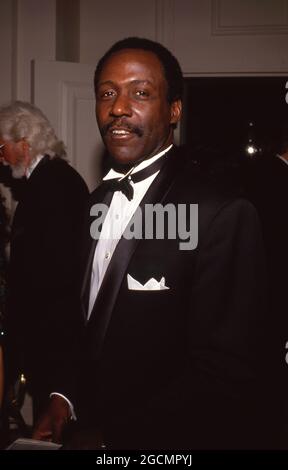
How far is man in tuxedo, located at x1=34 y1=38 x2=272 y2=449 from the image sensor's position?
1150 mm

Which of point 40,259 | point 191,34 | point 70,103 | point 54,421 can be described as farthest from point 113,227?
point 191,34

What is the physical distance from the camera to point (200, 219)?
3.98 feet

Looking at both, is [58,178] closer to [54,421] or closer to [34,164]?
[34,164]

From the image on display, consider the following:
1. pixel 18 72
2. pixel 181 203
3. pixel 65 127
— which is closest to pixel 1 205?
pixel 181 203

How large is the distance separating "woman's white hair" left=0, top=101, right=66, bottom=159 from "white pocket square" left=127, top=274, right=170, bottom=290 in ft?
5.24

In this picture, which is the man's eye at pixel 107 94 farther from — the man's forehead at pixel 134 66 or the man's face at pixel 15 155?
the man's face at pixel 15 155

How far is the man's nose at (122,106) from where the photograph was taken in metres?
1.36

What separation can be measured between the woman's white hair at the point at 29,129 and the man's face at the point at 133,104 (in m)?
1.37

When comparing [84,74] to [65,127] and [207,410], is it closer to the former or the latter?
[65,127]

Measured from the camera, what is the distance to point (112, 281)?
132cm

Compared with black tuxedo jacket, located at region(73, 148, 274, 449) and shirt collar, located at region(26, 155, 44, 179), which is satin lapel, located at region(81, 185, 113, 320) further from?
shirt collar, located at region(26, 155, 44, 179)

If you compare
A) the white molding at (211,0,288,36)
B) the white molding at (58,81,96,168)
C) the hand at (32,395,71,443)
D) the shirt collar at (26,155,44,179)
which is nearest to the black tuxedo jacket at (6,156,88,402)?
the shirt collar at (26,155,44,179)

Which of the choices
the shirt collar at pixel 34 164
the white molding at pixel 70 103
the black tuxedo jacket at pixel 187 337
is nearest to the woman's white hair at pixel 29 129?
the shirt collar at pixel 34 164

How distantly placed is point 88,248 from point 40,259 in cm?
87
